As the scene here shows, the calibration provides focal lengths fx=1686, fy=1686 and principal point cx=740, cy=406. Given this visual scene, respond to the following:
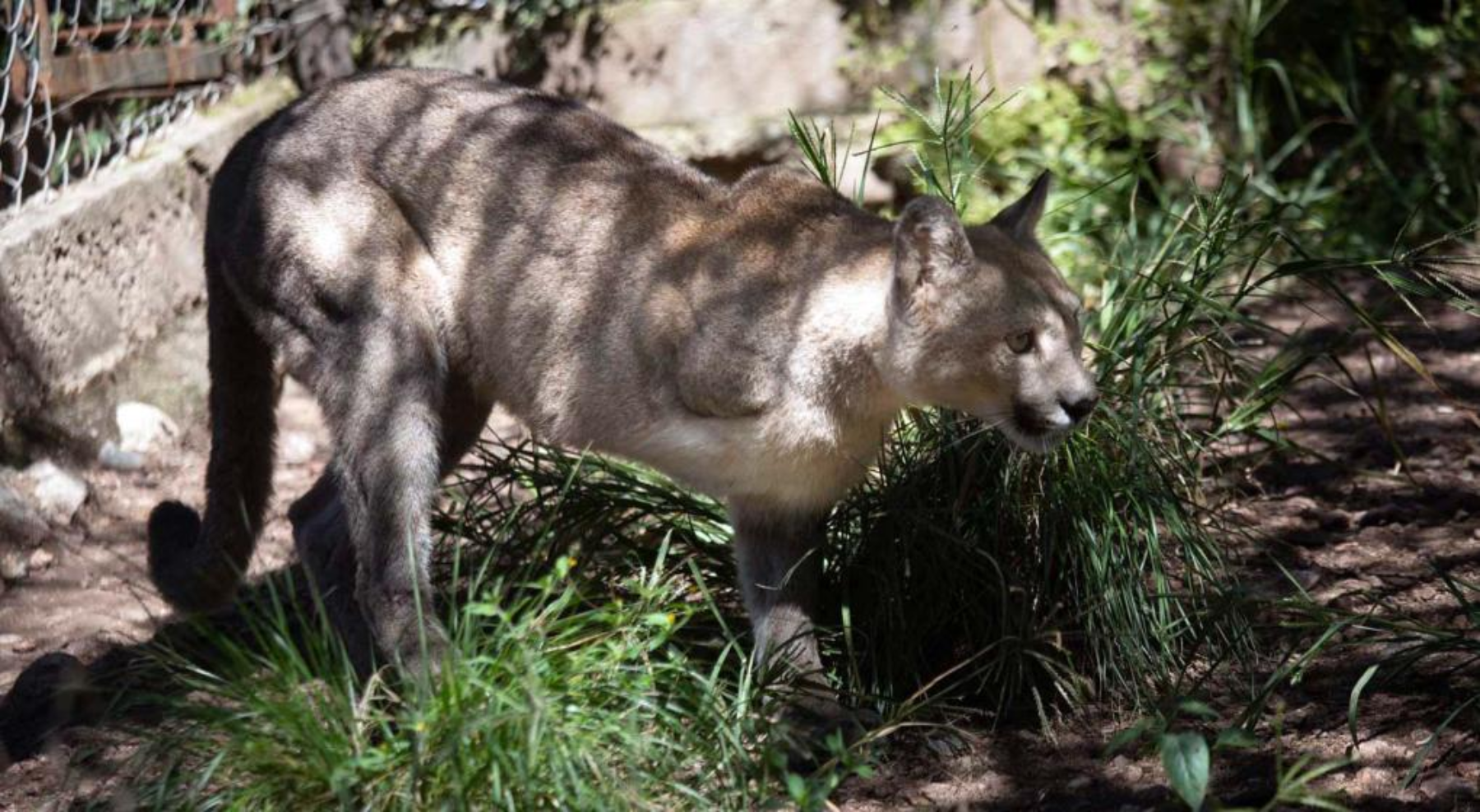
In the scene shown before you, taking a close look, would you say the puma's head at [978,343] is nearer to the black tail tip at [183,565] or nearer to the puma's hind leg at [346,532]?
the puma's hind leg at [346,532]

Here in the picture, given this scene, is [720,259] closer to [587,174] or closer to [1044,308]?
[587,174]

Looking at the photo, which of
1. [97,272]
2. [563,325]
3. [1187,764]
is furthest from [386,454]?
[97,272]

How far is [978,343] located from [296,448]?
145 inches

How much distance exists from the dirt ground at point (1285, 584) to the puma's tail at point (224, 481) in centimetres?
24

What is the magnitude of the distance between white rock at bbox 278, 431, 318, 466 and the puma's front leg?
9.51 feet

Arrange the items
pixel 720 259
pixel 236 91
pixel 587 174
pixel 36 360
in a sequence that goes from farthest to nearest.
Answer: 1. pixel 236 91
2. pixel 36 360
3. pixel 587 174
4. pixel 720 259

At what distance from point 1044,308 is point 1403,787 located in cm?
136

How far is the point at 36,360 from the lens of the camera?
595 cm

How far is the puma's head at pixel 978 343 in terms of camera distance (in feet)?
13.3

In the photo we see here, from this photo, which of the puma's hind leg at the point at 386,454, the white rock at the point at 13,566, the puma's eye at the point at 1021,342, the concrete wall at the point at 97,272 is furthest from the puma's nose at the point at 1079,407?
the concrete wall at the point at 97,272

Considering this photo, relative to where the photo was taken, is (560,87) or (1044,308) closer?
(1044,308)

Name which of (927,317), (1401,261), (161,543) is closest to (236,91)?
(161,543)

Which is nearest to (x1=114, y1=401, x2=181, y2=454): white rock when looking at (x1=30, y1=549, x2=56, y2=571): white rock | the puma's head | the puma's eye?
(x1=30, y1=549, x2=56, y2=571): white rock

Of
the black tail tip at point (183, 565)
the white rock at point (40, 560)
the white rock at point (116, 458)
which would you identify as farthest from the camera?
the white rock at point (116, 458)
